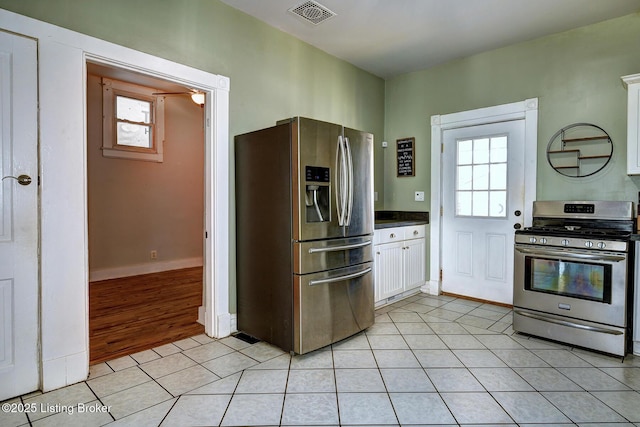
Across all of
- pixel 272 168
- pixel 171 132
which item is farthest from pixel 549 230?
pixel 171 132

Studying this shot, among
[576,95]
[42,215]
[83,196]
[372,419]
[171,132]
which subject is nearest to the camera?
[372,419]

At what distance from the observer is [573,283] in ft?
8.81

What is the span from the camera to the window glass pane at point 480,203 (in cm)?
381

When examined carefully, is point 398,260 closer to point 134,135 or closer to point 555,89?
→ point 555,89

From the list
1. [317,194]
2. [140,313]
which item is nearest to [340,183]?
[317,194]

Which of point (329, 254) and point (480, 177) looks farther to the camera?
point (480, 177)

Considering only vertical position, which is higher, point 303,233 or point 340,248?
point 303,233

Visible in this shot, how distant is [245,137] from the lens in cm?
282

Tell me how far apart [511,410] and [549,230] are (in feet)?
5.27

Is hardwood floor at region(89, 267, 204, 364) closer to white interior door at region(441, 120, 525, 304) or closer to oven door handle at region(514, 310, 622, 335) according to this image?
oven door handle at region(514, 310, 622, 335)

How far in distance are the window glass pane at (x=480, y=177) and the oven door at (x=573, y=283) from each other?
107cm

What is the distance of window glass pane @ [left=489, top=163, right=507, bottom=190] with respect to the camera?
3.68m

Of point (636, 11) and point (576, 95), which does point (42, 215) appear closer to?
point (576, 95)

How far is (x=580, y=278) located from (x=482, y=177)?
4.91ft
